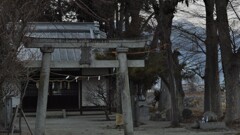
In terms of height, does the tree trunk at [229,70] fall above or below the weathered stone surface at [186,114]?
above

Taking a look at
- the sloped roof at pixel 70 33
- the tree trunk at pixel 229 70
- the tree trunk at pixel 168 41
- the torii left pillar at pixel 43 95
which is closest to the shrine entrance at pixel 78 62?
the torii left pillar at pixel 43 95

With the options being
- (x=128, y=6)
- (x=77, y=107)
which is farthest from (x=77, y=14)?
(x=128, y=6)

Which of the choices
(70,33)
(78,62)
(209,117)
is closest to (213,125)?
(209,117)

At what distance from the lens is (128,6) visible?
1003 inches

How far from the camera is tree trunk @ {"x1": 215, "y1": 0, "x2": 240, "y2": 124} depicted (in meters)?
22.8

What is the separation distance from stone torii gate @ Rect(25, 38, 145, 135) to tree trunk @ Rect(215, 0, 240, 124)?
18.6ft

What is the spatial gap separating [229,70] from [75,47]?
27.5 feet

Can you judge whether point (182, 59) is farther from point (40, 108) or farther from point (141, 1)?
point (40, 108)

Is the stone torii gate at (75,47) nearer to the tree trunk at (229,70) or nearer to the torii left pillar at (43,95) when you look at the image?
the torii left pillar at (43,95)

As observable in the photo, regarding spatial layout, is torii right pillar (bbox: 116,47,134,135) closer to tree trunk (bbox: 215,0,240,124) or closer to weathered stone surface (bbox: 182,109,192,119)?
tree trunk (bbox: 215,0,240,124)

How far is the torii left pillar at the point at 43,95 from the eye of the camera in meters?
18.0

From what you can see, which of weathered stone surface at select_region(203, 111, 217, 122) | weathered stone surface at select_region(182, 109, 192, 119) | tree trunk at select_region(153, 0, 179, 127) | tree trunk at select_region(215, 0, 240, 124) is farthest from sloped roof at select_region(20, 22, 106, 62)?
weathered stone surface at select_region(203, 111, 217, 122)

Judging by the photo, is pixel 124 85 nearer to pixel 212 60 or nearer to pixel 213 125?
pixel 213 125

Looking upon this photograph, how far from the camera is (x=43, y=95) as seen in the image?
1828 centimetres
